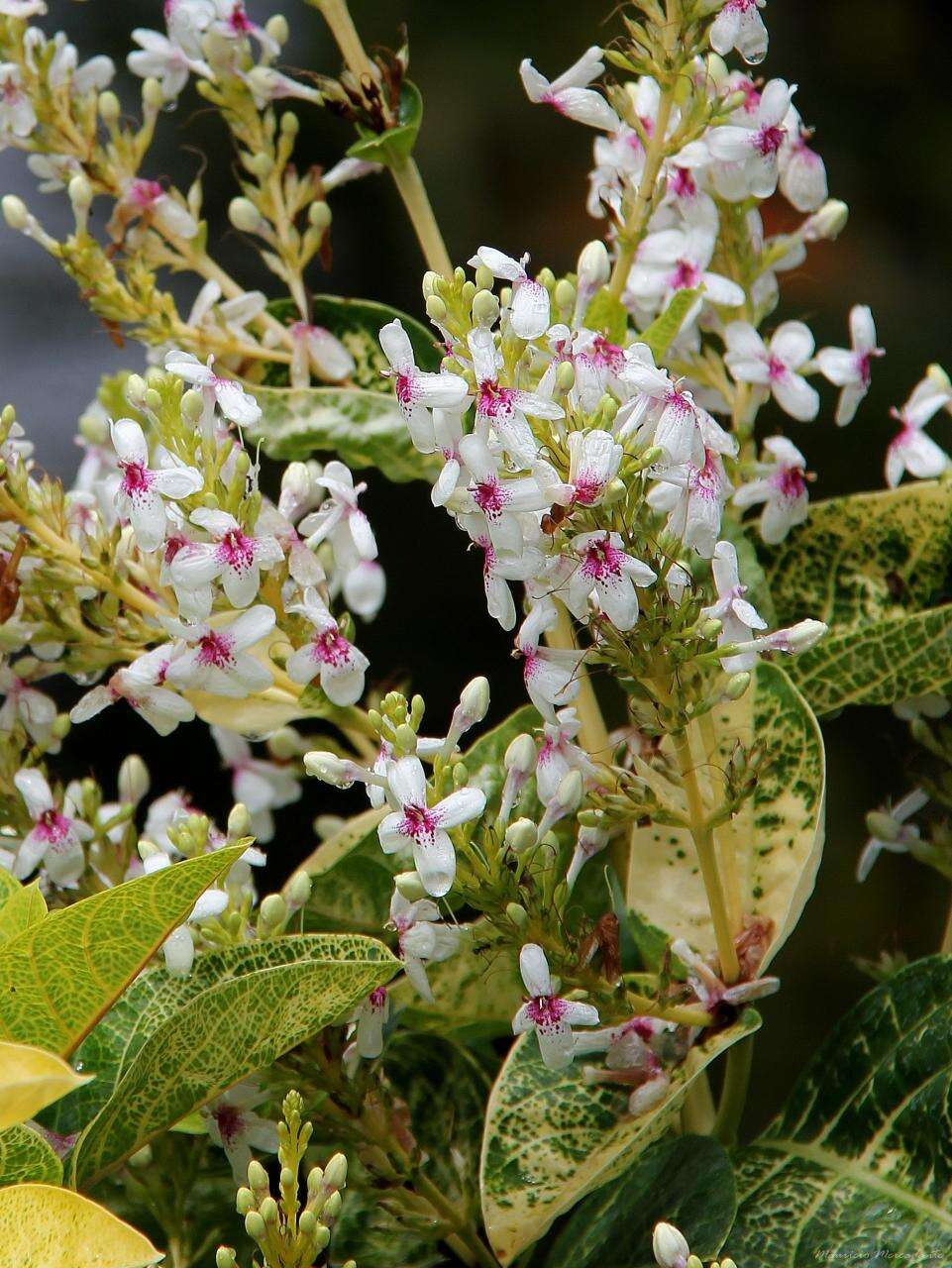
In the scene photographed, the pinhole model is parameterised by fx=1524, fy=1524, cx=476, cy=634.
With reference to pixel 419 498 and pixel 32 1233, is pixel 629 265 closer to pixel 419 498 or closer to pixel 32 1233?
pixel 32 1233

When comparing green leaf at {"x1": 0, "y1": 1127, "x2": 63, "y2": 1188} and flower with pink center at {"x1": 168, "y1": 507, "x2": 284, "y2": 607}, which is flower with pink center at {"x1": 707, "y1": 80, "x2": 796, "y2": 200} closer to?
flower with pink center at {"x1": 168, "y1": 507, "x2": 284, "y2": 607}

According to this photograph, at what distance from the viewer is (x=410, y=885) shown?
390 millimetres

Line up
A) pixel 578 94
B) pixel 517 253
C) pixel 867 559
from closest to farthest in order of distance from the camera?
pixel 578 94 < pixel 867 559 < pixel 517 253

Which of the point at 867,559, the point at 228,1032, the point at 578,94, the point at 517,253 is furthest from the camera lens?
the point at 517,253

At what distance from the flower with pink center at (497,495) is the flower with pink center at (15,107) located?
0.90ft

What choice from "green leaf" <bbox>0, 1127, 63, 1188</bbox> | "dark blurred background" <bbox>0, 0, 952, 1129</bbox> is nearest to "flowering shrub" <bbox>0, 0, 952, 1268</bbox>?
"green leaf" <bbox>0, 1127, 63, 1188</bbox>

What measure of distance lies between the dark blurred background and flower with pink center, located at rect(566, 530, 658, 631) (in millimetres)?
605

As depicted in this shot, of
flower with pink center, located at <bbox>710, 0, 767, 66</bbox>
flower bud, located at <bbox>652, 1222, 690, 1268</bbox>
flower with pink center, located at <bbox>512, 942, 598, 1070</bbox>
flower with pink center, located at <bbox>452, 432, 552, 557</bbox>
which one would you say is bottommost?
flower bud, located at <bbox>652, 1222, 690, 1268</bbox>

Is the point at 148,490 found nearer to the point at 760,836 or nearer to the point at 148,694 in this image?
the point at 148,694

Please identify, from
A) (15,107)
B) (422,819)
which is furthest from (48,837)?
(15,107)

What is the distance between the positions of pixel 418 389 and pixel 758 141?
192 millimetres

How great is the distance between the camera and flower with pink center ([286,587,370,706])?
45 centimetres

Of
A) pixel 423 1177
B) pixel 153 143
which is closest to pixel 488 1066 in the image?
pixel 423 1177

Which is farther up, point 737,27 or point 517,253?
point 737,27
